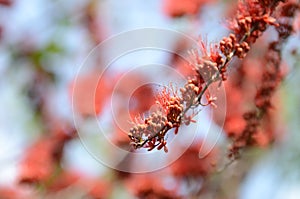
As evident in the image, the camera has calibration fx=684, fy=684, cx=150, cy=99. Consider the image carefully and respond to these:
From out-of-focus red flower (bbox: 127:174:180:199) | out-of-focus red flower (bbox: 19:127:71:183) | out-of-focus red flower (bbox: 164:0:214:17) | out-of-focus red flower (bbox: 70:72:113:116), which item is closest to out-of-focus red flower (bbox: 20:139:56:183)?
out-of-focus red flower (bbox: 19:127:71:183)

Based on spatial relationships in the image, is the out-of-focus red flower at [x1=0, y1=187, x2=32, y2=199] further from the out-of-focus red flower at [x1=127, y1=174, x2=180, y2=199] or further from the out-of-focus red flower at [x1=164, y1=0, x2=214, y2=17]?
the out-of-focus red flower at [x1=164, y1=0, x2=214, y2=17]

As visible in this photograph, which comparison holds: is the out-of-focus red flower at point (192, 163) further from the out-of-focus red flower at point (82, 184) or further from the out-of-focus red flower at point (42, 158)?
the out-of-focus red flower at point (42, 158)

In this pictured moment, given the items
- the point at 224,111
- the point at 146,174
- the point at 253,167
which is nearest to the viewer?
the point at 224,111

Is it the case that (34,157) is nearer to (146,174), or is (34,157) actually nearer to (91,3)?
(146,174)

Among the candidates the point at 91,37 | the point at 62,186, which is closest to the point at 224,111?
the point at 62,186

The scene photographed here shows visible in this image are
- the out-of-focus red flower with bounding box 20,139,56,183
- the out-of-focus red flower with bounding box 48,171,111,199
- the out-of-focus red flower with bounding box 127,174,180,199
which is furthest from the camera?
the out-of-focus red flower with bounding box 20,139,56,183

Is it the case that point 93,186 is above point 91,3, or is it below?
below

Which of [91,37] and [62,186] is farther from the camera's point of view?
[91,37]
